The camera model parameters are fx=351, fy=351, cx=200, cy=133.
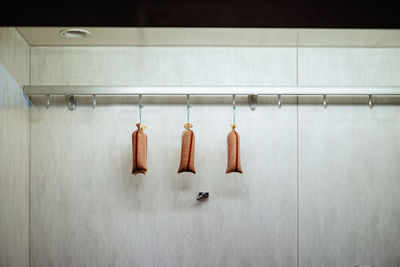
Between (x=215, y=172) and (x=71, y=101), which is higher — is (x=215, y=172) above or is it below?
below

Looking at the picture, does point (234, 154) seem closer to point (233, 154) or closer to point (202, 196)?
point (233, 154)

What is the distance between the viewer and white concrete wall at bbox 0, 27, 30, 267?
1.56 meters

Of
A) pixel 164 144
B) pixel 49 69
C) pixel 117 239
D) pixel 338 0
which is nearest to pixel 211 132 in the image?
pixel 164 144

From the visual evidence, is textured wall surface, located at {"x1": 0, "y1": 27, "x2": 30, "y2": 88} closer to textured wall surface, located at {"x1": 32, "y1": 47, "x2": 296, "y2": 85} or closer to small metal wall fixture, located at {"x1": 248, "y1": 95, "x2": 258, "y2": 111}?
textured wall surface, located at {"x1": 32, "y1": 47, "x2": 296, "y2": 85}

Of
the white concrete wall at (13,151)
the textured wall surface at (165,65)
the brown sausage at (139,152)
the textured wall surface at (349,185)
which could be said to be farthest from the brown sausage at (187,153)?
the white concrete wall at (13,151)

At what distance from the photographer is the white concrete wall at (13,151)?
5.11 feet

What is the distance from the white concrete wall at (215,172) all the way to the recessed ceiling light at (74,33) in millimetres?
175

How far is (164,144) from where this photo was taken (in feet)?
6.31

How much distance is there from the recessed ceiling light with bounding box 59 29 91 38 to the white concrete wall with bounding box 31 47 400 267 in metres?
0.18

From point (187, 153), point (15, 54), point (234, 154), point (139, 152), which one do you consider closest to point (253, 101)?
point (234, 154)

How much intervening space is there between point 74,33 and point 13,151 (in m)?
0.64

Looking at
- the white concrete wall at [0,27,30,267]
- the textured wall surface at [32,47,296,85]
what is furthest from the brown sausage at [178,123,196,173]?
the white concrete wall at [0,27,30,267]

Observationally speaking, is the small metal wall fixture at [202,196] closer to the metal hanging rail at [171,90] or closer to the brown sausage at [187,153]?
the brown sausage at [187,153]

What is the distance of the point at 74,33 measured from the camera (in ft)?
5.70
